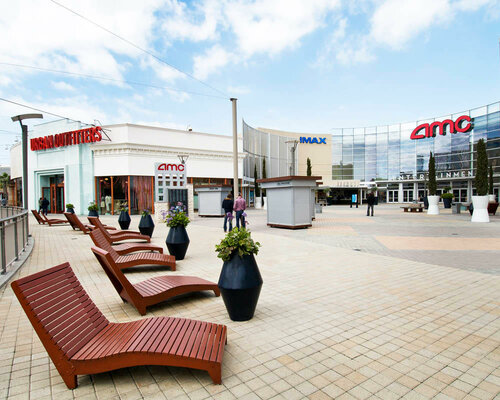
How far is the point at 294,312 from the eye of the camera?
15.4 ft

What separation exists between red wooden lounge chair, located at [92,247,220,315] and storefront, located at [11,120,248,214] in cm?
2228

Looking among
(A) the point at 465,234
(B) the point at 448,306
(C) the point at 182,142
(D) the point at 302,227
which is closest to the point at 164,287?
(B) the point at 448,306

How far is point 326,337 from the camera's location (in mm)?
3879

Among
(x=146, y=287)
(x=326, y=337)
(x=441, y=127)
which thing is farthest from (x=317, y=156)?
(x=326, y=337)

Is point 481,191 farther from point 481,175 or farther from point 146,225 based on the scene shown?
point 146,225

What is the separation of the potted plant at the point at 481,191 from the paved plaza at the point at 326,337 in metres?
12.9

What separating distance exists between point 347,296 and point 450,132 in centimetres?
5098

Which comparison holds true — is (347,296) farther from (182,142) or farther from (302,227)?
(182,142)

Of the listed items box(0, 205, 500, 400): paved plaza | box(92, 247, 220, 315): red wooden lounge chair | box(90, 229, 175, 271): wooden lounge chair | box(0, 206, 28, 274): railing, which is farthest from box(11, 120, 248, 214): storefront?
box(92, 247, 220, 315): red wooden lounge chair

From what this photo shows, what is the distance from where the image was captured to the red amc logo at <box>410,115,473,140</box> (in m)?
45.3


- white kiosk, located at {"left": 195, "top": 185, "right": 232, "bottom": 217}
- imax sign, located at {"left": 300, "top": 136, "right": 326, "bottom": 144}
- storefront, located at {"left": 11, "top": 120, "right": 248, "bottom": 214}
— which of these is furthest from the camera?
imax sign, located at {"left": 300, "top": 136, "right": 326, "bottom": 144}

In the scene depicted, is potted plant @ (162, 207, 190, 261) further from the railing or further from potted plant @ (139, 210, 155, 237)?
potted plant @ (139, 210, 155, 237)

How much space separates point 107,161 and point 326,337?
28559 mm

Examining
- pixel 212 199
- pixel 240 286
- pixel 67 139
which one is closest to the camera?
pixel 240 286
